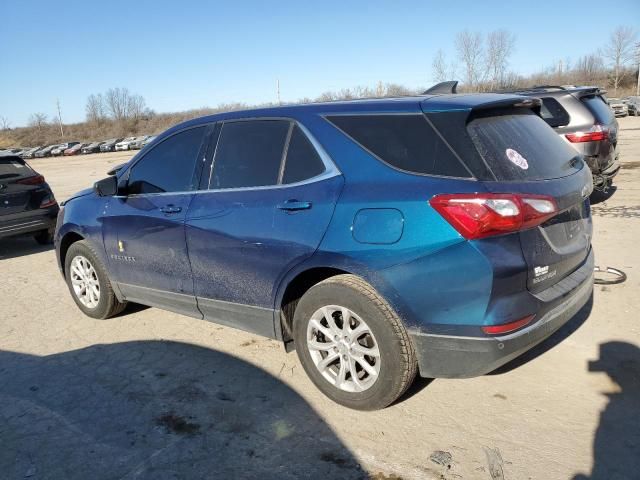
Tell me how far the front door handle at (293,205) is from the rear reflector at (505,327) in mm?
1215

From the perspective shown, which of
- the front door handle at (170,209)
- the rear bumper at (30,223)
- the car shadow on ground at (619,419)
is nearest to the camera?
the car shadow on ground at (619,419)

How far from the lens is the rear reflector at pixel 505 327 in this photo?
8.63 feet

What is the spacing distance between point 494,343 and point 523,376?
3.17ft

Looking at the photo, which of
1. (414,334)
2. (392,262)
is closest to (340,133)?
(392,262)

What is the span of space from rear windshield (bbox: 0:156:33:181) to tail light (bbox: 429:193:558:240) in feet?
25.3

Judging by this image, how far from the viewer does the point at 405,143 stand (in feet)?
9.59

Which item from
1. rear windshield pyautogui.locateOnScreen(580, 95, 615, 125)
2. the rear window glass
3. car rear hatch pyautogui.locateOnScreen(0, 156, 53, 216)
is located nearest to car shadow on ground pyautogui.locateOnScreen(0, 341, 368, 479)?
the rear window glass

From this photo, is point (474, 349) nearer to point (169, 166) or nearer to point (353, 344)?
point (353, 344)

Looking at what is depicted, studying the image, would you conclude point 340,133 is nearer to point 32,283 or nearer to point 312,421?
point 312,421

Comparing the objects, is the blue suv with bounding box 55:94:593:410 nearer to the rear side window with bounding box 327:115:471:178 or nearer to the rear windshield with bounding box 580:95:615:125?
the rear side window with bounding box 327:115:471:178

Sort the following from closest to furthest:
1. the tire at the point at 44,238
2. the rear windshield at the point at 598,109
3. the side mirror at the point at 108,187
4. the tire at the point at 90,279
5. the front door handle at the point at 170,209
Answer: the front door handle at the point at 170,209
the side mirror at the point at 108,187
the tire at the point at 90,279
the rear windshield at the point at 598,109
the tire at the point at 44,238

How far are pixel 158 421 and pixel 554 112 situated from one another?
707 centimetres

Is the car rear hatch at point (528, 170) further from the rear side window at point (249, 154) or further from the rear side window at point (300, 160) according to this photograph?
the rear side window at point (249, 154)

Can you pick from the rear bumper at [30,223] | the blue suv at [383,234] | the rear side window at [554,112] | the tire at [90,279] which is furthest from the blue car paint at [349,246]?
the rear side window at [554,112]
